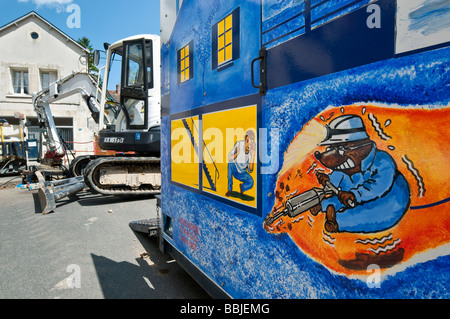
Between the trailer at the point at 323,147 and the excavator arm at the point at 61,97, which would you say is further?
the excavator arm at the point at 61,97

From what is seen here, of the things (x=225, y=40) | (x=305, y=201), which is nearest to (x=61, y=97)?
(x=225, y=40)

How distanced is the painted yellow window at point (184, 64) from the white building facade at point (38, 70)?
651 inches

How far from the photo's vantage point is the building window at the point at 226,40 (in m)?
1.69

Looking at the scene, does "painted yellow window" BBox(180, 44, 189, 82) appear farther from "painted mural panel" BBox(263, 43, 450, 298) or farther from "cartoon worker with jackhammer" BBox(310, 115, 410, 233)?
"cartoon worker with jackhammer" BBox(310, 115, 410, 233)

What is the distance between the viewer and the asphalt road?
2.87 metres

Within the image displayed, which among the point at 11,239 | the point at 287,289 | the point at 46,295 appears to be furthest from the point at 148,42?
the point at 287,289

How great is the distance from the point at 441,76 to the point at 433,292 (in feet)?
2.21

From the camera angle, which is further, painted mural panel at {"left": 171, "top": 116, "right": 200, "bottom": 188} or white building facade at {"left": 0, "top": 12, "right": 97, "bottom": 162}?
white building facade at {"left": 0, "top": 12, "right": 97, "bottom": 162}

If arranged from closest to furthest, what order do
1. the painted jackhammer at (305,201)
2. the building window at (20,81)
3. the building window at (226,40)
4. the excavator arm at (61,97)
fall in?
the painted jackhammer at (305,201) → the building window at (226,40) → the excavator arm at (61,97) → the building window at (20,81)

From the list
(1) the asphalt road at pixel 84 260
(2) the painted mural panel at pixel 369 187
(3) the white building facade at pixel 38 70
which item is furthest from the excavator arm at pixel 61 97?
(2) the painted mural panel at pixel 369 187

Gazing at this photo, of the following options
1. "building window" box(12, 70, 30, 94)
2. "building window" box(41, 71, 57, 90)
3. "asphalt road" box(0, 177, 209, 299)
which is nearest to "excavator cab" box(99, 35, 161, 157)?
"asphalt road" box(0, 177, 209, 299)

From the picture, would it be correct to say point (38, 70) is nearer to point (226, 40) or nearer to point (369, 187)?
point (226, 40)

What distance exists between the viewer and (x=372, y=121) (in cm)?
100

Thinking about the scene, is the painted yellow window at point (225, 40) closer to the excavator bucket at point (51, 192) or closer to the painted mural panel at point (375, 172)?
the painted mural panel at point (375, 172)
